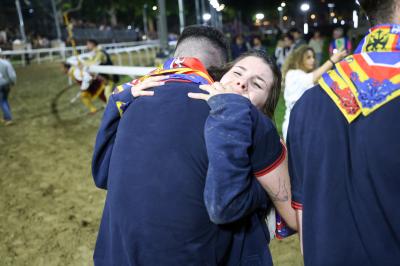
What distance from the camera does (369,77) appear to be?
122 centimetres

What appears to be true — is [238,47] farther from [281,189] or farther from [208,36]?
[281,189]

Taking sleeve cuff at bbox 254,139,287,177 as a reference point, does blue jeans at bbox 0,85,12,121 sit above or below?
below

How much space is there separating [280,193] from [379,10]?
2.47 ft

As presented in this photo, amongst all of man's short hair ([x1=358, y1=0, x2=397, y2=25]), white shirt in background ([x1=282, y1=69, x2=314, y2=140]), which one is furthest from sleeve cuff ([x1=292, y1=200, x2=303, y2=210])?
white shirt in background ([x1=282, y1=69, x2=314, y2=140])

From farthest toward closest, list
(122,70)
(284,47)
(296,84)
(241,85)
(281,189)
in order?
(284,47) → (122,70) → (296,84) → (241,85) → (281,189)

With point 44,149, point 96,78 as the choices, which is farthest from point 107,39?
point 44,149

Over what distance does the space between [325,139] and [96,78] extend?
9.34 metres

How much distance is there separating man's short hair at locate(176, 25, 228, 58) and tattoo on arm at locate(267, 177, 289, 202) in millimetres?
871

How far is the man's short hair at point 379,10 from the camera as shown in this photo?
50.2 inches

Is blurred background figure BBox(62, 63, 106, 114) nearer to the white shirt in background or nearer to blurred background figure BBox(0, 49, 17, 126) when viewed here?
blurred background figure BBox(0, 49, 17, 126)

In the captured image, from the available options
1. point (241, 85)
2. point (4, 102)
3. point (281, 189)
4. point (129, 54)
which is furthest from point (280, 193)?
point (129, 54)

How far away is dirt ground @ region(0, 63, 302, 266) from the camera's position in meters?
3.90

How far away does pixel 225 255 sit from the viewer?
66.0 inches

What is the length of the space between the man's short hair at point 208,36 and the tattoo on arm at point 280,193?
0.87 metres
